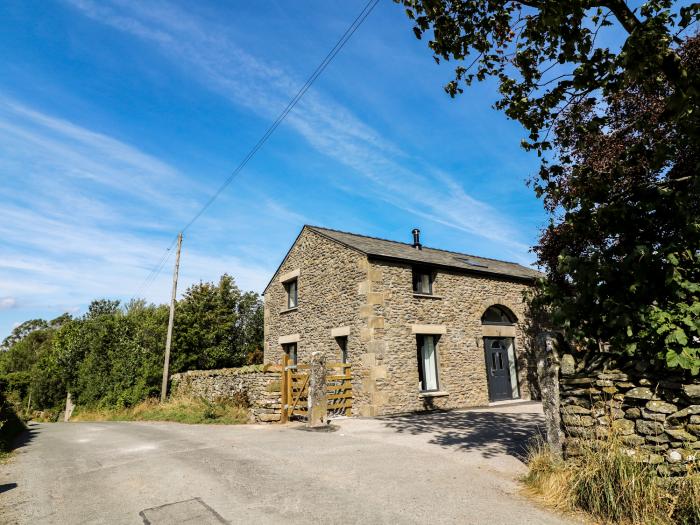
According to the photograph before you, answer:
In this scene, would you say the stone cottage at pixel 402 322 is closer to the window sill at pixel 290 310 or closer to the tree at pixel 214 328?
the window sill at pixel 290 310

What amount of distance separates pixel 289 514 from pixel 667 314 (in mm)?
5052

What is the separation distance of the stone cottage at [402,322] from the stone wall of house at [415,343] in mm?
35

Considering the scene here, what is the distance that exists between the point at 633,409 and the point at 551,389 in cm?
124

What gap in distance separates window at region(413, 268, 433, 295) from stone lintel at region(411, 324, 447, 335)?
134 cm

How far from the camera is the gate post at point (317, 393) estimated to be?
11.8 m

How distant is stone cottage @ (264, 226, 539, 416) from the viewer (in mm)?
13969

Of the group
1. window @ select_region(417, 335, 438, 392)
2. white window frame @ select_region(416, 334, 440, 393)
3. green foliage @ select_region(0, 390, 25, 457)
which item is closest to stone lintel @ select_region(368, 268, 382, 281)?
white window frame @ select_region(416, 334, 440, 393)

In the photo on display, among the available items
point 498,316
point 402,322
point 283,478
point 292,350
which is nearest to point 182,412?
point 292,350

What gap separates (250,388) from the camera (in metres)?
14.2

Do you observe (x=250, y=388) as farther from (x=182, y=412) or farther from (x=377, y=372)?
(x=377, y=372)

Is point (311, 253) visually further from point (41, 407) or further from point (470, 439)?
point (41, 407)

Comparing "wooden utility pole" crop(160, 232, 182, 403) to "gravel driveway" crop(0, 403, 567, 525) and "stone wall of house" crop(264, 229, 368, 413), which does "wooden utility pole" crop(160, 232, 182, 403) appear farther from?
"gravel driveway" crop(0, 403, 567, 525)

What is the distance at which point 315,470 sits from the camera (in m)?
6.78

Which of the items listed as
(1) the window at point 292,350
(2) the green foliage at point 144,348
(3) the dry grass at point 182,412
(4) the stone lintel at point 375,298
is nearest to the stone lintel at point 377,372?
(4) the stone lintel at point 375,298
